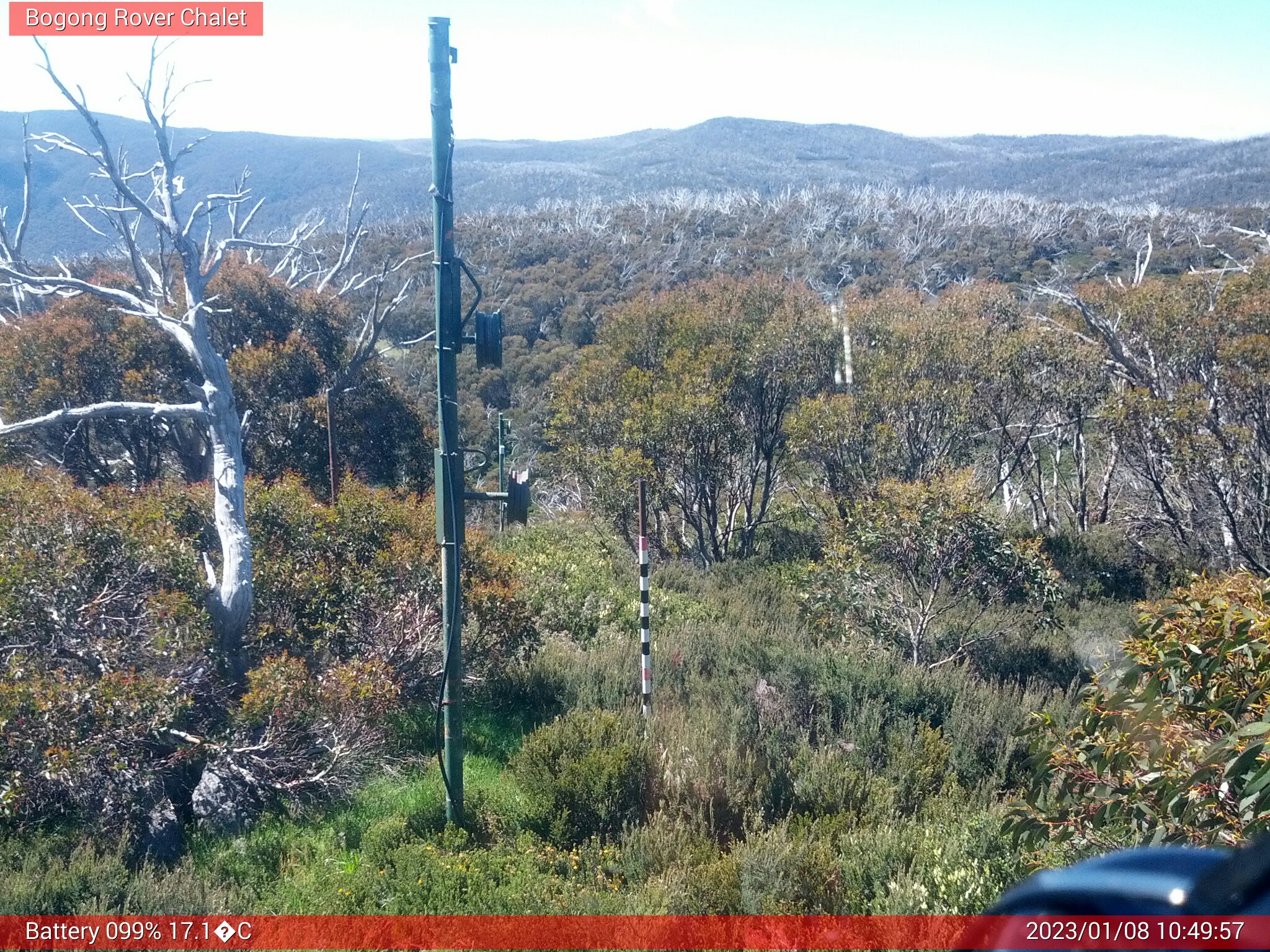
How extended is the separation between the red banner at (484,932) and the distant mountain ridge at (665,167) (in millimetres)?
35674

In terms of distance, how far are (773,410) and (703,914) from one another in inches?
402

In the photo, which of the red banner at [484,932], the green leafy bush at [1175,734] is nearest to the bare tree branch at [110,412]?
the red banner at [484,932]

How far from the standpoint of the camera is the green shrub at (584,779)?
518 centimetres

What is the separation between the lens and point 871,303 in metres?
14.3

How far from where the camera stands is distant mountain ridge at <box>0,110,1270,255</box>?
151 feet

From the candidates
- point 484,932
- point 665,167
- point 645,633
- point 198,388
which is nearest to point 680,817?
point 484,932

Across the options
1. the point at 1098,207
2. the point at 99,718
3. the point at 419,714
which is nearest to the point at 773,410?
the point at 419,714

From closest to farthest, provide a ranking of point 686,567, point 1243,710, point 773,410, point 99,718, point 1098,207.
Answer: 1. point 1243,710
2. point 99,718
3. point 686,567
4. point 773,410
5. point 1098,207

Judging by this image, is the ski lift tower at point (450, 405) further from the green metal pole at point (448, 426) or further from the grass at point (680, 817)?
the grass at point (680, 817)

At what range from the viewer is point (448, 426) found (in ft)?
16.5

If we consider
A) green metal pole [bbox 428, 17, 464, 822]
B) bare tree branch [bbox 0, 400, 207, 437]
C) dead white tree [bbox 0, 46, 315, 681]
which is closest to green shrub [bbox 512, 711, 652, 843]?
green metal pole [bbox 428, 17, 464, 822]

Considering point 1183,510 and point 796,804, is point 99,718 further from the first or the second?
point 1183,510

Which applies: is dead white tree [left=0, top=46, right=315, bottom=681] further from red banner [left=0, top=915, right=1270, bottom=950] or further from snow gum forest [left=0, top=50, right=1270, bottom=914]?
red banner [left=0, top=915, right=1270, bottom=950]

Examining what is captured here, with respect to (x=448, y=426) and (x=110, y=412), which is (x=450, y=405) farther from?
(x=110, y=412)
